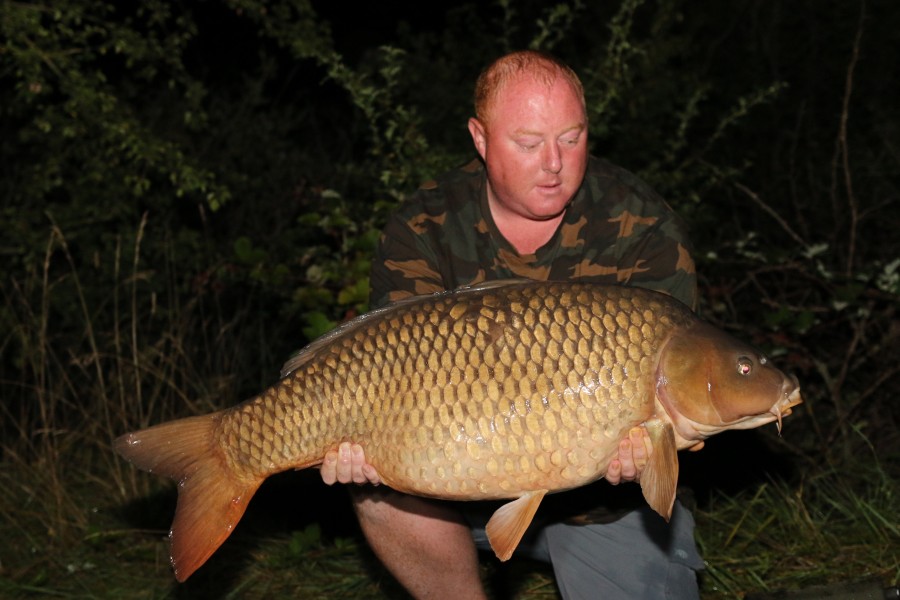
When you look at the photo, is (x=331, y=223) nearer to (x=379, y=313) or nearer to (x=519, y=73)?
(x=519, y=73)

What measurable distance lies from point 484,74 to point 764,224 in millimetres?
3192

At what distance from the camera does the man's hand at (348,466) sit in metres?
2.04

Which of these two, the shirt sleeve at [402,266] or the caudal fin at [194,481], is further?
the shirt sleeve at [402,266]

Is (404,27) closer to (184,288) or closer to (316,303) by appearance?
(184,288)

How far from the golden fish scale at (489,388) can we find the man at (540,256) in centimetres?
38

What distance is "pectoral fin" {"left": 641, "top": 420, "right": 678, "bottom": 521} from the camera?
192 cm

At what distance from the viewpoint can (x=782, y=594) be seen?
226cm

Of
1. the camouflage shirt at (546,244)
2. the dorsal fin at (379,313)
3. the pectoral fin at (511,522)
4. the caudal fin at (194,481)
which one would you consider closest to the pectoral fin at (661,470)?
the pectoral fin at (511,522)

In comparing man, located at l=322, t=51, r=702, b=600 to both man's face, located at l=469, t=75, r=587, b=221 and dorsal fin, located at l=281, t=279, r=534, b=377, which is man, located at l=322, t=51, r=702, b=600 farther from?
dorsal fin, located at l=281, t=279, r=534, b=377

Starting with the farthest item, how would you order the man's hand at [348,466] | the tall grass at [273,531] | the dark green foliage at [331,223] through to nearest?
the dark green foliage at [331,223], the tall grass at [273,531], the man's hand at [348,466]

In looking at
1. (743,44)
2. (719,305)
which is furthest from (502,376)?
(743,44)

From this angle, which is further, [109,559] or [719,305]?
[719,305]

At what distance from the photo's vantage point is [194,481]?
212 cm

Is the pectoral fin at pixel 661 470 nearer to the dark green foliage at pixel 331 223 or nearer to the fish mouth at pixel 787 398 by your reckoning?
the fish mouth at pixel 787 398
